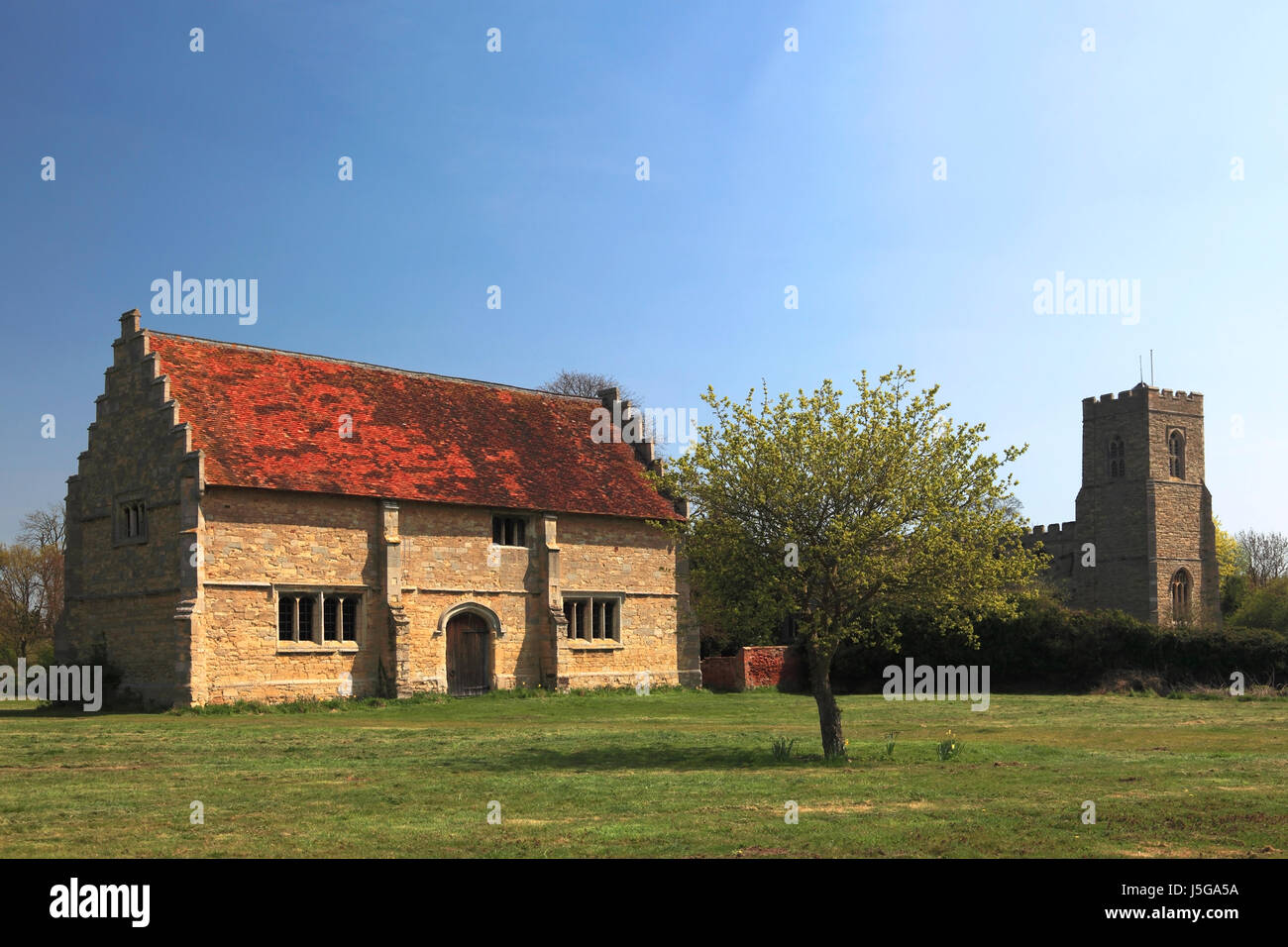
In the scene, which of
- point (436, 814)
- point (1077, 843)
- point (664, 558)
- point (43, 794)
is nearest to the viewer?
point (1077, 843)

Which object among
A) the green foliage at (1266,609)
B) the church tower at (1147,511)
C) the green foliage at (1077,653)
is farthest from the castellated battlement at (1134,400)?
the green foliage at (1077,653)

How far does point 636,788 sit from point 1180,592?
69.0m

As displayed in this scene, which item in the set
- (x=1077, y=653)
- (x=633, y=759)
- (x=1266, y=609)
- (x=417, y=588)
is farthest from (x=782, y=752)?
(x=1266, y=609)

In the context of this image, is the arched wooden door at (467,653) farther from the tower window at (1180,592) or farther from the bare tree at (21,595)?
the tower window at (1180,592)

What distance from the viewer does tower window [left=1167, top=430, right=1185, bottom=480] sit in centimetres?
7675

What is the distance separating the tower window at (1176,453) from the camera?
76.8 m

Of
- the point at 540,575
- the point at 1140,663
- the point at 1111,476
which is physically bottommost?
the point at 1140,663

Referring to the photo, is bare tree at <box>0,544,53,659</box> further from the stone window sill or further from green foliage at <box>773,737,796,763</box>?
green foliage at <box>773,737,796,763</box>

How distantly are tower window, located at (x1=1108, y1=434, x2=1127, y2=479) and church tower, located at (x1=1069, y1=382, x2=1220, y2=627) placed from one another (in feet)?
0.21

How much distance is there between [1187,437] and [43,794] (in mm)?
75984

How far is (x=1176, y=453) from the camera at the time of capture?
77062 mm

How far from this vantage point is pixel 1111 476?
77.4 m
